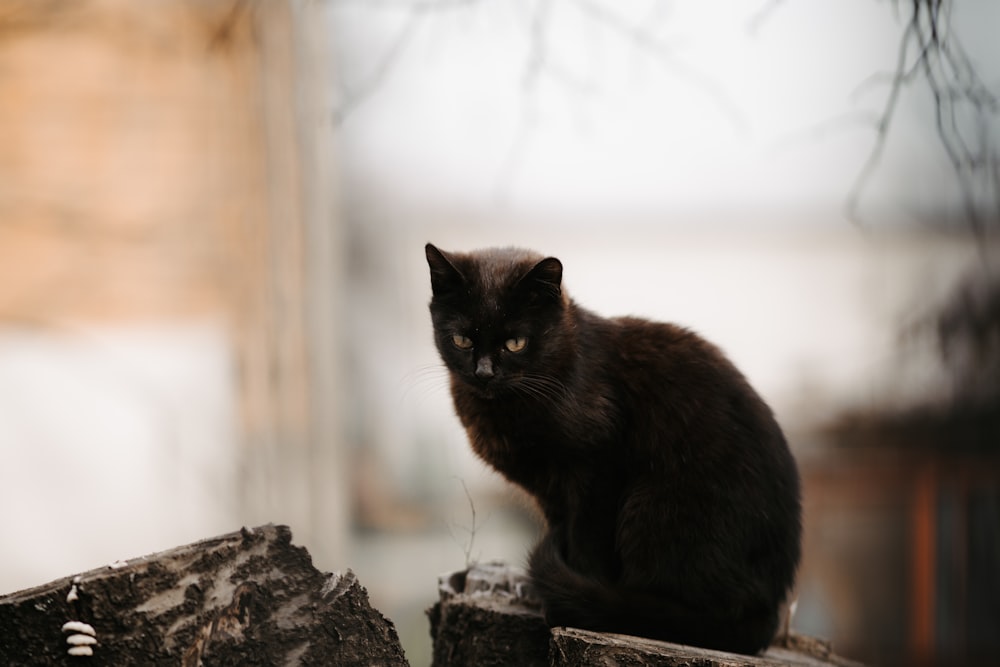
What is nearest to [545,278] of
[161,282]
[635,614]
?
[635,614]

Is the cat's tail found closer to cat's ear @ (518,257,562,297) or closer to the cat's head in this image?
the cat's head

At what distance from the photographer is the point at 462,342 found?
1.21m

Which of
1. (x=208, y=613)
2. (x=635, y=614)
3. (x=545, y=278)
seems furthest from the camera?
(x=545, y=278)

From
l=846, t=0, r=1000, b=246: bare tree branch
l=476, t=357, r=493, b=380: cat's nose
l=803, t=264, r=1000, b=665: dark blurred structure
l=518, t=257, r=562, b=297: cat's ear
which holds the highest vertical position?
l=846, t=0, r=1000, b=246: bare tree branch

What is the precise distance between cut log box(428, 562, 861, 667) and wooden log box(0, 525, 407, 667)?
21 centimetres

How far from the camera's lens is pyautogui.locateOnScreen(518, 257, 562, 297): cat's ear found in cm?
118

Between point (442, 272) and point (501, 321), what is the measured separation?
0.41 ft

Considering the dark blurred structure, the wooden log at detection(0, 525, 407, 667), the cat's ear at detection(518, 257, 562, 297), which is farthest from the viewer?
the dark blurred structure

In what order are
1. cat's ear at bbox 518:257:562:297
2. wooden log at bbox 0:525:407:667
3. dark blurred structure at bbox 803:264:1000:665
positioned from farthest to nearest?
dark blurred structure at bbox 803:264:1000:665 → cat's ear at bbox 518:257:562:297 → wooden log at bbox 0:525:407:667

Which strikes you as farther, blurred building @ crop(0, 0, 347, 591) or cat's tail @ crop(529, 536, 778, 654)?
blurred building @ crop(0, 0, 347, 591)

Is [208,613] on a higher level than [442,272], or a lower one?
lower

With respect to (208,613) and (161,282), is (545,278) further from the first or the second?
(161,282)

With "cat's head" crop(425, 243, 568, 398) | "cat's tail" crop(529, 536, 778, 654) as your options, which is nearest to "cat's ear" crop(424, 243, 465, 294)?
"cat's head" crop(425, 243, 568, 398)

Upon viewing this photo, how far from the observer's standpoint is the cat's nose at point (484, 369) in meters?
1.17
